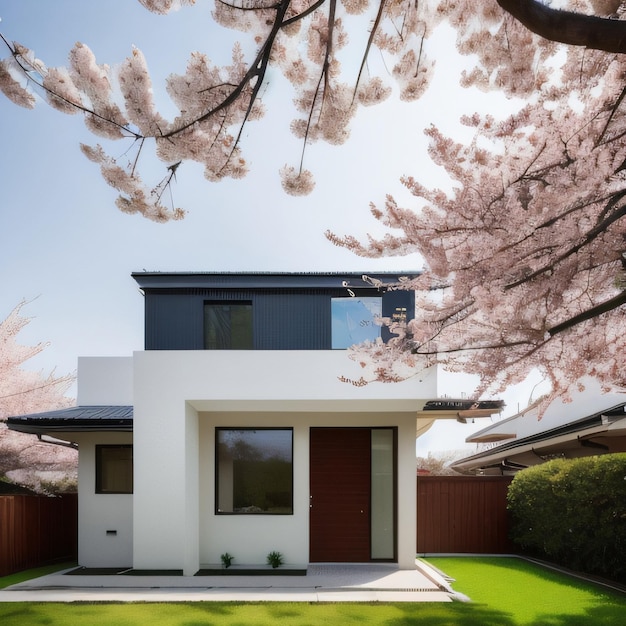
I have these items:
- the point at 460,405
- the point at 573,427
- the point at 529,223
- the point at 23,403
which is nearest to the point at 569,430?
the point at 573,427

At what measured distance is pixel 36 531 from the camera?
1076 centimetres

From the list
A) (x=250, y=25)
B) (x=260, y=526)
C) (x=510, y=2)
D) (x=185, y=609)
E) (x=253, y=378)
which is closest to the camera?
(x=510, y=2)

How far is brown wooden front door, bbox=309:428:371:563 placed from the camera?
33.0ft

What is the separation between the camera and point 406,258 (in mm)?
7156

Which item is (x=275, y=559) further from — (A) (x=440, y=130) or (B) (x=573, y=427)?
(A) (x=440, y=130)

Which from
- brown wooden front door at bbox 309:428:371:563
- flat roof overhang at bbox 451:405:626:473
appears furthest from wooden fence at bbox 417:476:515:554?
brown wooden front door at bbox 309:428:371:563

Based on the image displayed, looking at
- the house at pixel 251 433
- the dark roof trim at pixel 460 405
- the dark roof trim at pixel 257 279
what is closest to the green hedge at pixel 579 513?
the dark roof trim at pixel 460 405

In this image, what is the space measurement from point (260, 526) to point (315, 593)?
227 cm

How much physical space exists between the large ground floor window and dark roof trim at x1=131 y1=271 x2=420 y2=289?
2.69m

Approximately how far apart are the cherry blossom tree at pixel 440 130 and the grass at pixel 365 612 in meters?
3.13

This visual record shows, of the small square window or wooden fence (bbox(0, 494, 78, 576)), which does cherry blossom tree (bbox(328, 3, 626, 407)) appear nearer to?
the small square window

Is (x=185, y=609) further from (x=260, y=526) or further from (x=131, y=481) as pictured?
(x=131, y=481)

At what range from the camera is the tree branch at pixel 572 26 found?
3.53m

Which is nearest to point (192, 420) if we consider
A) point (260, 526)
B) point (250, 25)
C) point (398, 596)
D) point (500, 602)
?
point (260, 526)
